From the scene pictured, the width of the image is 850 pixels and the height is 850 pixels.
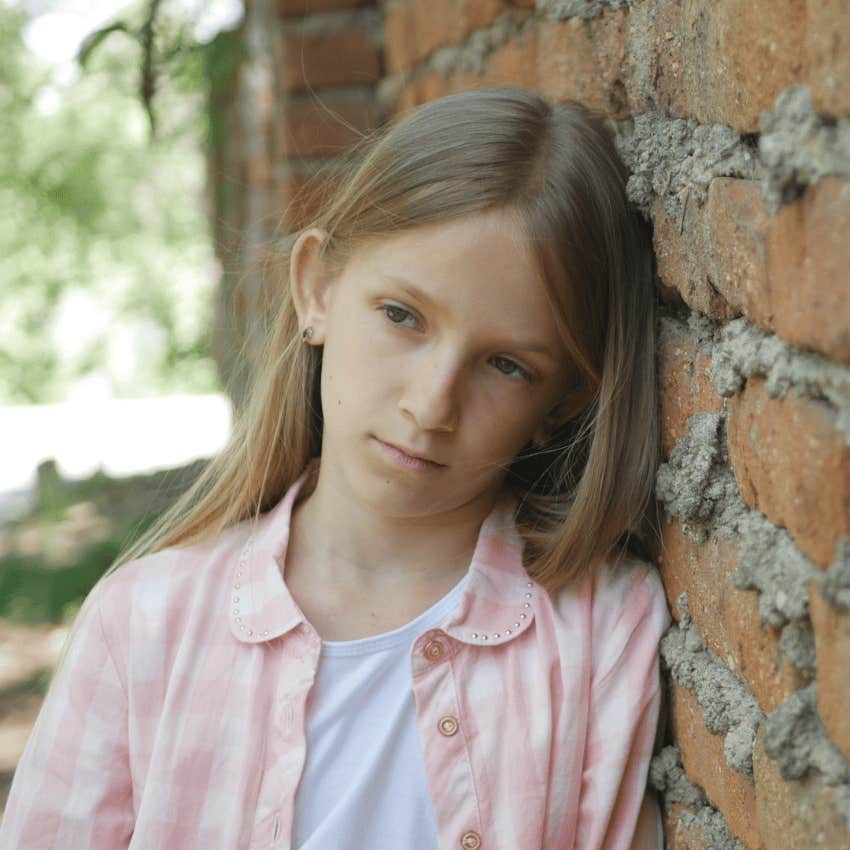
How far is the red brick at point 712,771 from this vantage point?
1076 millimetres

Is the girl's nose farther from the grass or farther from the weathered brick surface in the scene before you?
the grass

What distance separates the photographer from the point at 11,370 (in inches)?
308

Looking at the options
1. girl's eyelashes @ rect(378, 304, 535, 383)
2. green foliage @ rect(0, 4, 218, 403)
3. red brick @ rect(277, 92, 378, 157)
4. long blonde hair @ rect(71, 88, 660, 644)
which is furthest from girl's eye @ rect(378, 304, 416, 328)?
green foliage @ rect(0, 4, 218, 403)

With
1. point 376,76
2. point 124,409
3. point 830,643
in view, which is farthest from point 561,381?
point 124,409

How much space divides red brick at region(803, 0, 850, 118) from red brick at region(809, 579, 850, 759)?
0.33m

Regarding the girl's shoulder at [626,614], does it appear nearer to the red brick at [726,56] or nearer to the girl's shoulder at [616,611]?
the girl's shoulder at [616,611]

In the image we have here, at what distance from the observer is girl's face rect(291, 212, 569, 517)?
52.1 inches

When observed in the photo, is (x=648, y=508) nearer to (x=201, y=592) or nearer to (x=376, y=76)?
(x=201, y=592)

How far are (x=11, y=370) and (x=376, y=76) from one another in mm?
5750

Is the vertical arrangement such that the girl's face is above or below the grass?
above

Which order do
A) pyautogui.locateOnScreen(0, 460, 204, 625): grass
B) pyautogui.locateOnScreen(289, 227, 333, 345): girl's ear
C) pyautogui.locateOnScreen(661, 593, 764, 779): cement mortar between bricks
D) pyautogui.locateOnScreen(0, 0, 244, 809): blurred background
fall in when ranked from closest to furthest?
pyautogui.locateOnScreen(661, 593, 764, 779): cement mortar between bricks
pyautogui.locateOnScreen(289, 227, 333, 345): girl's ear
pyautogui.locateOnScreen(0, 460, 204, 625): grass
pyautogui.locateOnScreen(0, 0, 244, 809): blurred background

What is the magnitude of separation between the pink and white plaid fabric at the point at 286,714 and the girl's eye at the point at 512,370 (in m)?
0.25

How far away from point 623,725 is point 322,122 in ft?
6.28

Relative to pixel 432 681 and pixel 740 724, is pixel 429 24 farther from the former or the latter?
pixel 740 724
